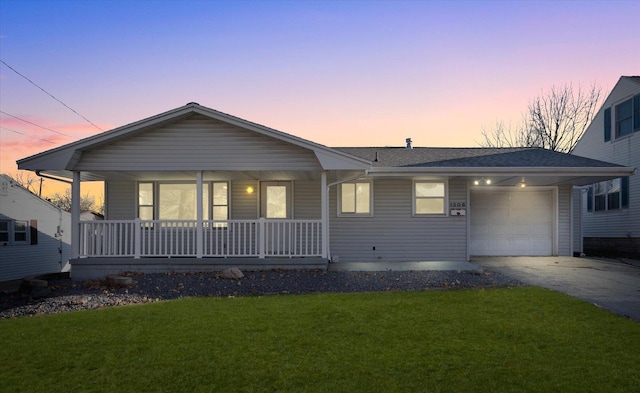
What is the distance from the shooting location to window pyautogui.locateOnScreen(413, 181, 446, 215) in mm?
14609

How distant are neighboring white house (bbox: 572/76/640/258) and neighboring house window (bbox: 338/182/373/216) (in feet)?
28.5

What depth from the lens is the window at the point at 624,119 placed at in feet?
57.7

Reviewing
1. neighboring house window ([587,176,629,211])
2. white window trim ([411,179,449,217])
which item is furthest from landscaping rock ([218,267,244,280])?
neighboring house window ([587,176,629,211])

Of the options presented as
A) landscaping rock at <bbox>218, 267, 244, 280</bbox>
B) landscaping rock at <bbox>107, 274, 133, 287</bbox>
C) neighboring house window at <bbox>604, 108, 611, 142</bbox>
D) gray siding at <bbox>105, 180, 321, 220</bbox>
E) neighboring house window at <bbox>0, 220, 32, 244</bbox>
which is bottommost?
landscaping rock at <bbox>107, 274, 133, 287</bbox>

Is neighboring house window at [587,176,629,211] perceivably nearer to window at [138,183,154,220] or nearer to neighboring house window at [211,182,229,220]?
neighboring house window at [211,182,229,220]

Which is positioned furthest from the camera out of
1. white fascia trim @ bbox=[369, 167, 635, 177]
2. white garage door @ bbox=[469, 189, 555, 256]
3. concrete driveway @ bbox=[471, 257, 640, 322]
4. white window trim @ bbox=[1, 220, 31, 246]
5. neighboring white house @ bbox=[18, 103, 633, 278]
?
white window trim @ bbox=[1, 220, 31, 246]

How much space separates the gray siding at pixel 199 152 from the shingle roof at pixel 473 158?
310 cm

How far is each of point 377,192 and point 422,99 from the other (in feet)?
21.1

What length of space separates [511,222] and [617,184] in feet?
19.6

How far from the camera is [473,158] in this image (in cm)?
1477

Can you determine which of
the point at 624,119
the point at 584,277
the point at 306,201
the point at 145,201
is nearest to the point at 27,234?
the point at 145,201

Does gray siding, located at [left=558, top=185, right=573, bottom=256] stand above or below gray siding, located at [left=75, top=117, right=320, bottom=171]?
below

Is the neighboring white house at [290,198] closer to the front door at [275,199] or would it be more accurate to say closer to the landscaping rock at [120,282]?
the front door at [275,199]

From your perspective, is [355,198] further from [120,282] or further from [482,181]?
[120,282]
